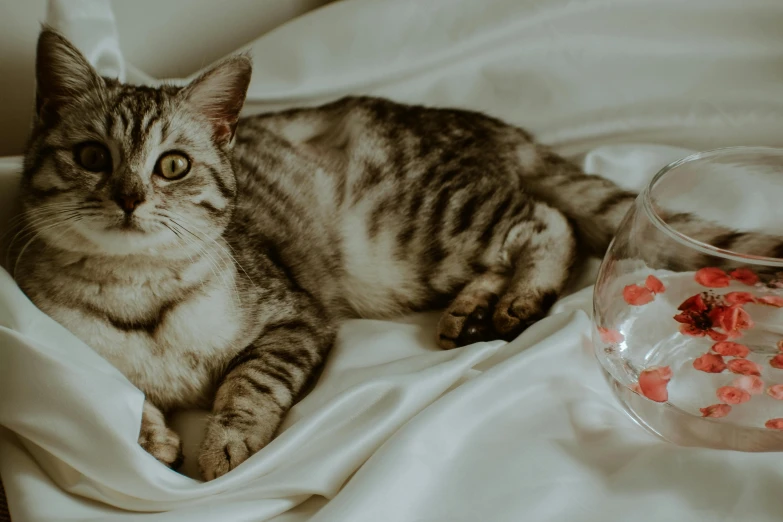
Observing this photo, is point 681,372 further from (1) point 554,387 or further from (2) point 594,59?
(2) point 594,59

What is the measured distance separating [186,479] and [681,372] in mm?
672

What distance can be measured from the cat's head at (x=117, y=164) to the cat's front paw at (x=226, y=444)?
0.26 meters

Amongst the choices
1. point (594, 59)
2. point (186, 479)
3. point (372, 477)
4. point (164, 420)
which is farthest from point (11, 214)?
point (594, 59)

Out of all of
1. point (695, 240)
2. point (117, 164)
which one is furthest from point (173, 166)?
point (695, 240)

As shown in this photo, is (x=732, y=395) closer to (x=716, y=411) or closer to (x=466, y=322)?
(x=716, y=411)

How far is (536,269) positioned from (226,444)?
0.61 meters

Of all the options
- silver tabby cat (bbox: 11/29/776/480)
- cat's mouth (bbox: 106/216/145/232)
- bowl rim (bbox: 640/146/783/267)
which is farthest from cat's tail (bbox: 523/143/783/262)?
cat's mouth (bbox: 106/216/145/232)

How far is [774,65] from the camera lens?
63.1 inches

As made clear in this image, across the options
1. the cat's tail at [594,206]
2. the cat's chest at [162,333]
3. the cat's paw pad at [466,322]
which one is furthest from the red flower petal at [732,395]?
the cat's chest at [162,333]

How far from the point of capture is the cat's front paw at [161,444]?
1.00 meters

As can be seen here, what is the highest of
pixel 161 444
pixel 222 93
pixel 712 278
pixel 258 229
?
pixel 222 93

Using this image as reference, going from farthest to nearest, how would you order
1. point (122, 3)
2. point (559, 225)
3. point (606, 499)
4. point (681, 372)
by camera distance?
point (122, 3), point (559, 225), point (681, 372), point (606, 499)

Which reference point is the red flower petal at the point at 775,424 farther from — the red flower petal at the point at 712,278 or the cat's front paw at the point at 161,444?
the cat's front paw at the point at 161,444

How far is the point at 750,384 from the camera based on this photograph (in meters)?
0.99
